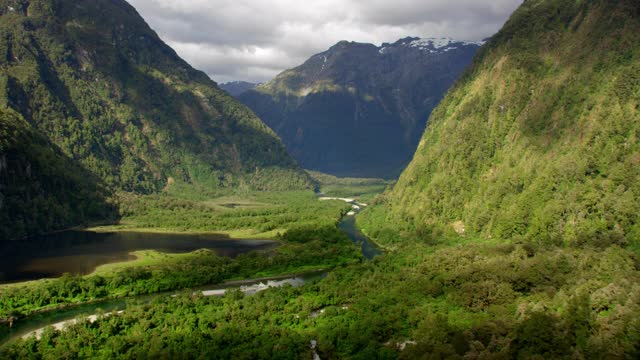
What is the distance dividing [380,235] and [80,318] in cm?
11958

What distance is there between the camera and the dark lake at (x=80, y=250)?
142562 mm

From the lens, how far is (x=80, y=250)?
562 ft

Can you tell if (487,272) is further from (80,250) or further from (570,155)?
(80,250)

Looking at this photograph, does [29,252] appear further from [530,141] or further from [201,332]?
[530,141]

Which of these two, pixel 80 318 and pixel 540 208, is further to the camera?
pixel 540 208

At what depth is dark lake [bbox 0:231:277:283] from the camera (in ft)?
468

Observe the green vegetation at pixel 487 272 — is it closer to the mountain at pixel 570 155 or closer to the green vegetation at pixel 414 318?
the green vegetation at pixel 414 318

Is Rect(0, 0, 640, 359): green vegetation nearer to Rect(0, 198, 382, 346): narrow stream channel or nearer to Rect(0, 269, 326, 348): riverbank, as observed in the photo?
Rect(0, 269, 326, 348): riverbank

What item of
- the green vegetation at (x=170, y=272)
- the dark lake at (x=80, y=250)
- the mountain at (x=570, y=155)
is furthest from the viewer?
the dark lake at (x=80, y=250)

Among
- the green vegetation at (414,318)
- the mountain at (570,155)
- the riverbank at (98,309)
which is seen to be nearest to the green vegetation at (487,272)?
the green vegetation at (414,318)

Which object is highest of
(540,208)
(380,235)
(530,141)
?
(530,141)

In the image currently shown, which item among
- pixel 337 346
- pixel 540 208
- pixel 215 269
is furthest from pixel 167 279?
pixel 540 208

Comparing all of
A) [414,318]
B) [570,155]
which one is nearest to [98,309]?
[414,318]

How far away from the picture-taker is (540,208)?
157000 mm
